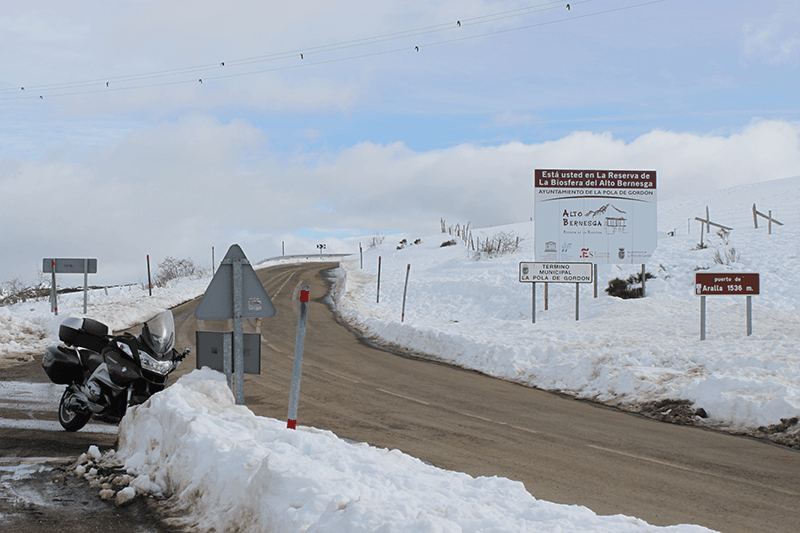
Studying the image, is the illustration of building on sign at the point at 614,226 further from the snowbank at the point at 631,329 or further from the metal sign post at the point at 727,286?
the metal sign post at the point at 727,286

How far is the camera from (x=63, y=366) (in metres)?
7.91

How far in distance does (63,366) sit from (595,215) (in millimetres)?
21279

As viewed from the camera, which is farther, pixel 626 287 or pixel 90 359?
pixel 626 287

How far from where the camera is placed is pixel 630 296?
25.4m

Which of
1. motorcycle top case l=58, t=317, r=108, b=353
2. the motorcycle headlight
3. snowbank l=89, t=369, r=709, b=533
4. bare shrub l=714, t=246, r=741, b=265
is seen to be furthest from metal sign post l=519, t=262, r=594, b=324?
the motorcycle headlight

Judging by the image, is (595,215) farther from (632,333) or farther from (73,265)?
(73,265)

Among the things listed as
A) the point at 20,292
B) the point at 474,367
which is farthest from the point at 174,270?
the point at 474,367

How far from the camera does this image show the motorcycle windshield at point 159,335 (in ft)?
23.3

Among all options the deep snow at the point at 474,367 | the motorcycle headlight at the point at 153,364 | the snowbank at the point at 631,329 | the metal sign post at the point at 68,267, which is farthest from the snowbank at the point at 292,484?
the metal sign post at the point at 68,267

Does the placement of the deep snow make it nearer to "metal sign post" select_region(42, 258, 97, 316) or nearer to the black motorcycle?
the black motorcycle

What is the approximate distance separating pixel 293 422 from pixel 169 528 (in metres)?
1.72

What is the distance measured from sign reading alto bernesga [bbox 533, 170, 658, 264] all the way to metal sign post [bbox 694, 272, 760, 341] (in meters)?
9.94

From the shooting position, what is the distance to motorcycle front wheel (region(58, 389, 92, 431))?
7684 millimetres

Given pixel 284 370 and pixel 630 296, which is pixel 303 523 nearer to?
pixel 284 370
